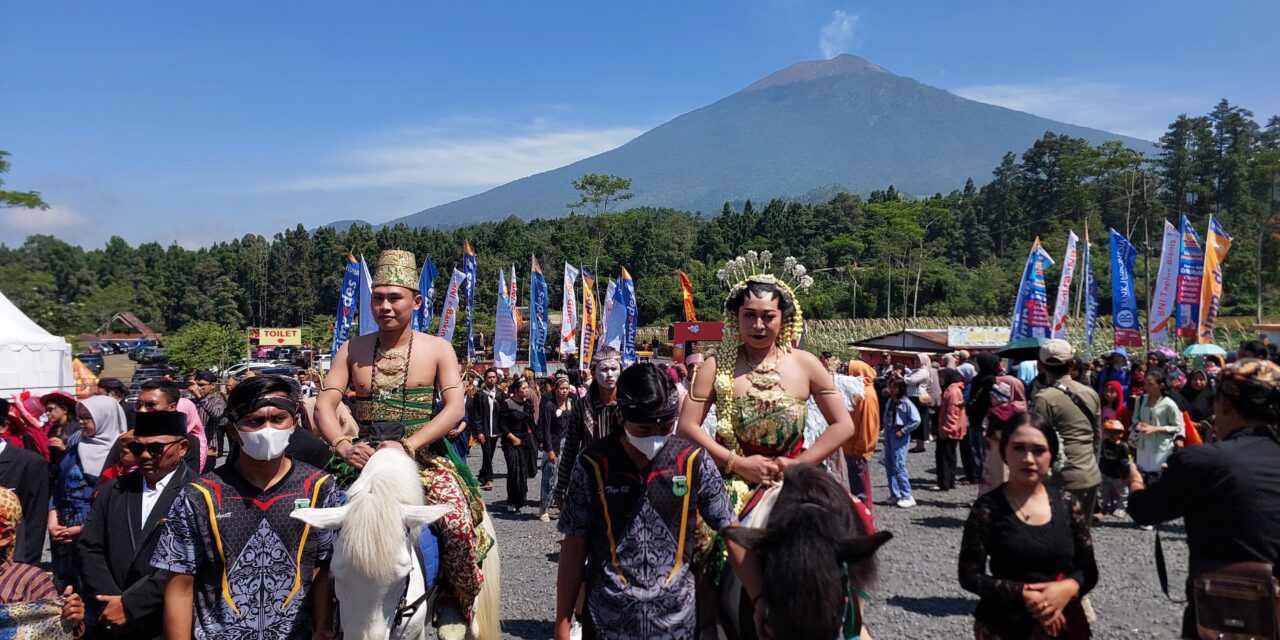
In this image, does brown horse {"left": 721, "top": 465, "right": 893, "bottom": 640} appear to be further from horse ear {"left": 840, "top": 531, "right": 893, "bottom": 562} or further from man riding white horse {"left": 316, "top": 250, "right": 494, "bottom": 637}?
man riding white horse {"left": 316, "top": 250, "right": 494, "bottom": 637}

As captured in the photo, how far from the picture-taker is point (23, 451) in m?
5.28

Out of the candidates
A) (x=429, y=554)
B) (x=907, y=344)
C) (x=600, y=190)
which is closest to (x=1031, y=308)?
(x=907, y=344)

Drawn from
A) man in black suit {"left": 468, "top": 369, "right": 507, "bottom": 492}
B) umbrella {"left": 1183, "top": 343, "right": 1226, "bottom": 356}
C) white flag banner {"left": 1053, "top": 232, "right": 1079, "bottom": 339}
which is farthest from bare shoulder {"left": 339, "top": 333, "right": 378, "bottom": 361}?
white flag banner {"left": 1053, "top": 232, "right": 1079, "bottom": 339}

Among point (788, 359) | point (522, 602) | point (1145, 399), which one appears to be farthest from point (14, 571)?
point (1145, 399)

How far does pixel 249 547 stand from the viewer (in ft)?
10.4

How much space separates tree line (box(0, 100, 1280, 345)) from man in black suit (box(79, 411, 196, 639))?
2022 inches

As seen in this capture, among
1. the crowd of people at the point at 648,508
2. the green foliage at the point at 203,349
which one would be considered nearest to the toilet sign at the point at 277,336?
the green foliage at the point at 203,349

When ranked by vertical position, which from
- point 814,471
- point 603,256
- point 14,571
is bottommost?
point 14,571

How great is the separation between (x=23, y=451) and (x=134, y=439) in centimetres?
204

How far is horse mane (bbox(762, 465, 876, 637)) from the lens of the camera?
2.62 m

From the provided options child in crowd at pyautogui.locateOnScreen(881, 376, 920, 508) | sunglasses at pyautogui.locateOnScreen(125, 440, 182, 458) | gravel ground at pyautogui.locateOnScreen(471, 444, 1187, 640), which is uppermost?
sunglasses at pyautogui.locateOnScreen(125, 440, 182, 458)

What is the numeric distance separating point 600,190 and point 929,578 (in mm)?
67013

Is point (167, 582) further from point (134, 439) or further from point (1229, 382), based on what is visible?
point (1229, 382)

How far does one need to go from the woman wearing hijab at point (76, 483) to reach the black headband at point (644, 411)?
4.34 meters
